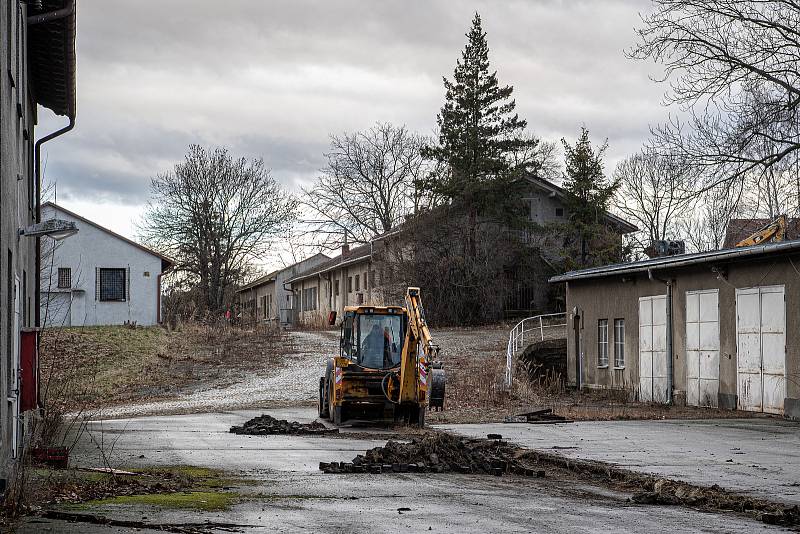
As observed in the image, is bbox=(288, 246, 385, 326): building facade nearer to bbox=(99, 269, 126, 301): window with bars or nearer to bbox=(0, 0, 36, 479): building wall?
bbox=(99, 269, 126, 301): window with bars

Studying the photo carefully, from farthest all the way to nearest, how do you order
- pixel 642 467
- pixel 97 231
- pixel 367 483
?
pixel 97 231
pixel 642 467
pixel 367 483

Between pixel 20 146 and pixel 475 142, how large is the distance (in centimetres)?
4490

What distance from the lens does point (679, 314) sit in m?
28.8

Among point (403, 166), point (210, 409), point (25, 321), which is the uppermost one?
point (403, 166)

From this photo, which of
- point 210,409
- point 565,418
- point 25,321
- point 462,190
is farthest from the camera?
point 462,190

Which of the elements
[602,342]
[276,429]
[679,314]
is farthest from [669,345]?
[276,429]

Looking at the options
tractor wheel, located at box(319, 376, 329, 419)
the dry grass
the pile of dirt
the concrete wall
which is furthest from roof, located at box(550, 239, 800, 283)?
the concrete wall

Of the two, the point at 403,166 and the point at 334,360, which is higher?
the point at 403,166

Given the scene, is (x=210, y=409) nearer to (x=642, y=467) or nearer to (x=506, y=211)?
(x=642, y=467)

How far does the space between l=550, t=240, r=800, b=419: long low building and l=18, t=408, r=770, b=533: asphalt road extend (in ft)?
38.6

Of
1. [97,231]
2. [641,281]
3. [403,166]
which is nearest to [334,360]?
[641,281]

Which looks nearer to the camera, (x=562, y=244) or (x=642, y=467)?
(x=642, y=467)

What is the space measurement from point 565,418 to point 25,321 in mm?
12865

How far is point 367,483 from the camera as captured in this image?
12.7 metres
